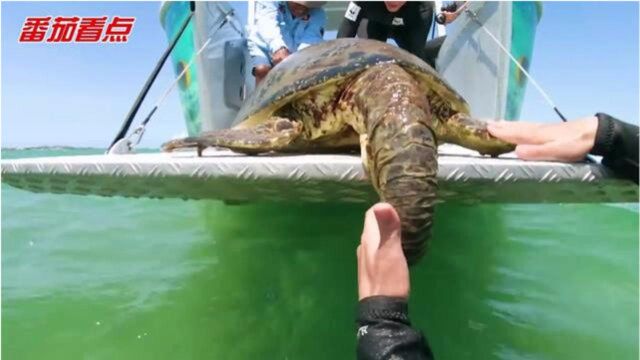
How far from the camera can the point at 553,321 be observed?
2.57 m

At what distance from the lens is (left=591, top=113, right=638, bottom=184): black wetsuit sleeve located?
61.1 inches

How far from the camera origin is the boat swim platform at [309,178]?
165cm

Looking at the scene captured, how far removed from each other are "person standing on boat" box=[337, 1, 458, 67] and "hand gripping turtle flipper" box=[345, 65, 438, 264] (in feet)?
5.66

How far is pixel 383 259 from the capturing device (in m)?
1.14

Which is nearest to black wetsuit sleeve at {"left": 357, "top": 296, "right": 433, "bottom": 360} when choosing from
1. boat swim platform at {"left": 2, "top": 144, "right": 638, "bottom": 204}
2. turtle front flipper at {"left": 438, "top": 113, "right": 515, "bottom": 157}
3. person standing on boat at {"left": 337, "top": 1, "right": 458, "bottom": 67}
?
boat swim platform at {"left": 2, "top": 144, "right": 638, "bottom": 204}

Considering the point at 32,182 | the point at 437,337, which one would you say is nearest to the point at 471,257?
the point at 437,337

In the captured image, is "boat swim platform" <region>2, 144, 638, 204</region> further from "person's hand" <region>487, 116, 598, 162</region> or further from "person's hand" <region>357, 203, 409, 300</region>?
"person's hand" <region>357, 203, 409, 300</region>

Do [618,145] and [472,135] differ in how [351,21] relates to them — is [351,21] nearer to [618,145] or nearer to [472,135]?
[472,135]

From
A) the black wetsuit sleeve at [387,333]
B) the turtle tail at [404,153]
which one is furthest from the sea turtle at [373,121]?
the black wetsuit sleeve at [387,333]

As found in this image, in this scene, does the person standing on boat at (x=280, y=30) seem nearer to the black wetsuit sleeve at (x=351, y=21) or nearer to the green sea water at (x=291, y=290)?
the black wetsuit sleeve at (x=351, y=21)

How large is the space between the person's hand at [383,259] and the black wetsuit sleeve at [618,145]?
0.80m

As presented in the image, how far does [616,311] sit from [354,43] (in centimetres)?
189

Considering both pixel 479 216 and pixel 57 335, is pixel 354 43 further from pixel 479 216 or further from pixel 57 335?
pixel 479 216

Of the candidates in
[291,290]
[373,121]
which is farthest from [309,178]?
A: [291,290]
